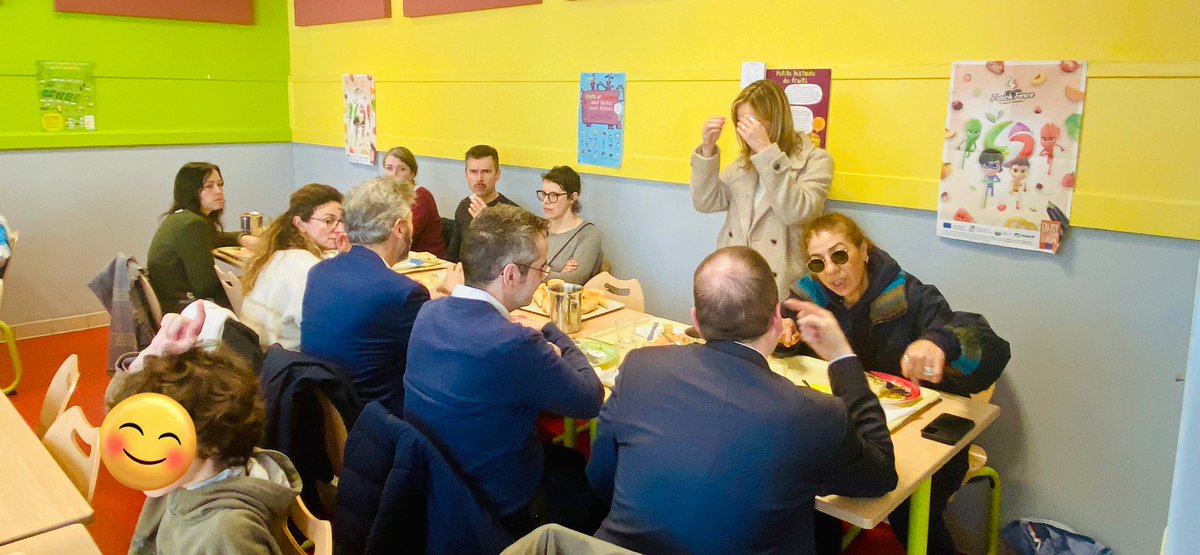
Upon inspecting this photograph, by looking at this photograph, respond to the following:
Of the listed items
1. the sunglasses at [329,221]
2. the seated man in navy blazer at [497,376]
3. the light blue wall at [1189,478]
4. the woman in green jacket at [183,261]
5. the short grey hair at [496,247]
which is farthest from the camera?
the woman in green jacket at [183,261]

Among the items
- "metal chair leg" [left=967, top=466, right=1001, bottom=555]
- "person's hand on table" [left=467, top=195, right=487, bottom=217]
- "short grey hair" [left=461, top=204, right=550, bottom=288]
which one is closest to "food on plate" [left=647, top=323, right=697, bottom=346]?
"short grey hair" [left=461, top=204, right=550, bottom=288]

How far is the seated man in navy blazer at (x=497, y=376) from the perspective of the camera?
1.93 m

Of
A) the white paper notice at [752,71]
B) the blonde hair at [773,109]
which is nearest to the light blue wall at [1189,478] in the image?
the blonde hair at [773,109]

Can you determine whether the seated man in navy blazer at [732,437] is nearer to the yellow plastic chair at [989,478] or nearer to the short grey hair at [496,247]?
the short grey hair at [496,247]

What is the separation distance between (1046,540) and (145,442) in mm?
2675

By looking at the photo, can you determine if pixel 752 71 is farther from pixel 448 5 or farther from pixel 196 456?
pixel 196 456

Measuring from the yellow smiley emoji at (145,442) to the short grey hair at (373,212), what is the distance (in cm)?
136

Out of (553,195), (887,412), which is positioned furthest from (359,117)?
(887,412)

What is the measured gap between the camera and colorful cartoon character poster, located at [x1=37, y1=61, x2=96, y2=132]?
5.02 metres

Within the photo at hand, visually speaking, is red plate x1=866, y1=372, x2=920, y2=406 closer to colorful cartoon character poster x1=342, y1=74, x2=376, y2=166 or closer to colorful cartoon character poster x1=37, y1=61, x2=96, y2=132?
colorful cartoon character poster x1=342, y1=74, x2=376, y2=166

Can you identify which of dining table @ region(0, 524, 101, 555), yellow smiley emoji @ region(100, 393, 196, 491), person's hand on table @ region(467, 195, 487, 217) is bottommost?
dining table @ region(0, 524, 101, 555)

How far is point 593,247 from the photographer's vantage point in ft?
12.4

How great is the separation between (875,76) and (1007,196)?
2.09 feet

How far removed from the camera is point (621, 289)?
135 inches
